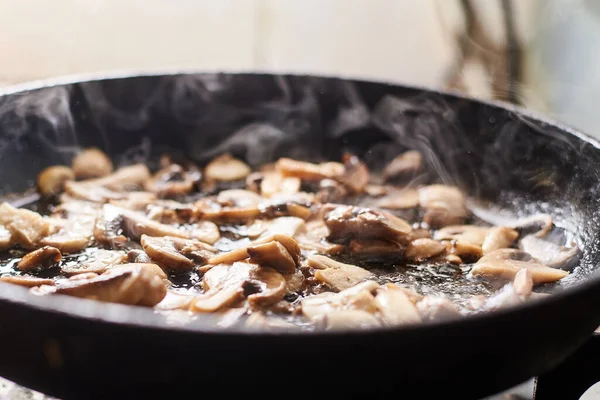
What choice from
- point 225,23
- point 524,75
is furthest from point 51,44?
point 524,75

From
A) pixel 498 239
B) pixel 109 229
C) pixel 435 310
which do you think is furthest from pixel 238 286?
pixel 498 239

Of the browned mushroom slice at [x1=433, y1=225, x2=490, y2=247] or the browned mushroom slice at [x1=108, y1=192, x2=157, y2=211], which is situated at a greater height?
the browned mushroom slice at [x1=108, y1=192, x2=157, y2=211]

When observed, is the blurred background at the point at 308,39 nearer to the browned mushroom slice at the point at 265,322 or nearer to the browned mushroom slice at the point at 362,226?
the browned mushroom slice at the point at 362,226

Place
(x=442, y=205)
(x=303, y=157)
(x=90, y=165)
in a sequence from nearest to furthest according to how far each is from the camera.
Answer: (x=442, y=205)
(x=90, y=165)
(x=303, y=157)

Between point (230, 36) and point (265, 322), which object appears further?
point (230, 36)

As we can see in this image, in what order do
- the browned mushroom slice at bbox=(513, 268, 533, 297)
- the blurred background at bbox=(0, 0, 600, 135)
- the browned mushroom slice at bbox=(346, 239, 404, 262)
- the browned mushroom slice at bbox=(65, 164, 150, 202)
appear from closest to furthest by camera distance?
the browned mushroom slice at bbox=(513, 268, 533, 297)
the browned mushroom slice at bbox=(346, 239, 404, 262)
the browned mushroom slice at bbox=(65, 164, 150, 202)
the blurred background at bbox=(0, 0, 600, 135)

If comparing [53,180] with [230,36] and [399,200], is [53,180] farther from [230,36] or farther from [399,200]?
[230,36]

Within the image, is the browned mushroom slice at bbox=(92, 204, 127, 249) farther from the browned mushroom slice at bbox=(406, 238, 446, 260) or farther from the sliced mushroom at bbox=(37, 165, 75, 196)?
the browned mushroom slice at bbox=(406, 238, 446, 260)

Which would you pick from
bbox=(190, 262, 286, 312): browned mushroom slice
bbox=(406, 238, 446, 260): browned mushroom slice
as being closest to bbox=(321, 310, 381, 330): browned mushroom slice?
bbox=(190, 262, 286, 312): browned mushroom slice
